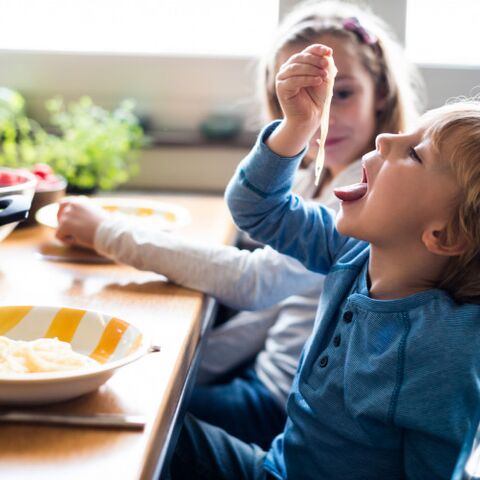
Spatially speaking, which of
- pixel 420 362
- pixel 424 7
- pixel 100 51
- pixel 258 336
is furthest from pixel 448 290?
pixel 100 51

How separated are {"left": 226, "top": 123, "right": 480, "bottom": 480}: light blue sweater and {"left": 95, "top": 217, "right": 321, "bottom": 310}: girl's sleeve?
0.12 meters

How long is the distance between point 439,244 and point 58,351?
0.46 m

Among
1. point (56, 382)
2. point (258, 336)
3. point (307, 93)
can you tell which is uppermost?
point (307, 93)

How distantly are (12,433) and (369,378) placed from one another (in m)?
0.42

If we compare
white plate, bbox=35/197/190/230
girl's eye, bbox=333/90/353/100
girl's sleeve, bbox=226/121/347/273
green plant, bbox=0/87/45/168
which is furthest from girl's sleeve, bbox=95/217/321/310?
green plant, bbox=0/87/45/168

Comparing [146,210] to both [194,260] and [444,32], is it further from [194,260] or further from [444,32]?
[444,32]

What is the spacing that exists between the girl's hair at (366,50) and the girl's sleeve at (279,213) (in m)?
0.38

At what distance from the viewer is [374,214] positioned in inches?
38.6

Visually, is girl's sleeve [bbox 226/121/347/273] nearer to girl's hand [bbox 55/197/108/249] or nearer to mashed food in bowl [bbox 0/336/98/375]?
girl's hand [bbox 55/197/108/249]

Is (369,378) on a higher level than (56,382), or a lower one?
lower

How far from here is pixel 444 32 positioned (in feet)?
6.99

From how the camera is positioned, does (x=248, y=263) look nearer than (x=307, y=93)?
No

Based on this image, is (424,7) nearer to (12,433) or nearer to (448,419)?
(448,419)

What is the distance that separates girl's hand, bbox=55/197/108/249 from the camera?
4.35 feet
